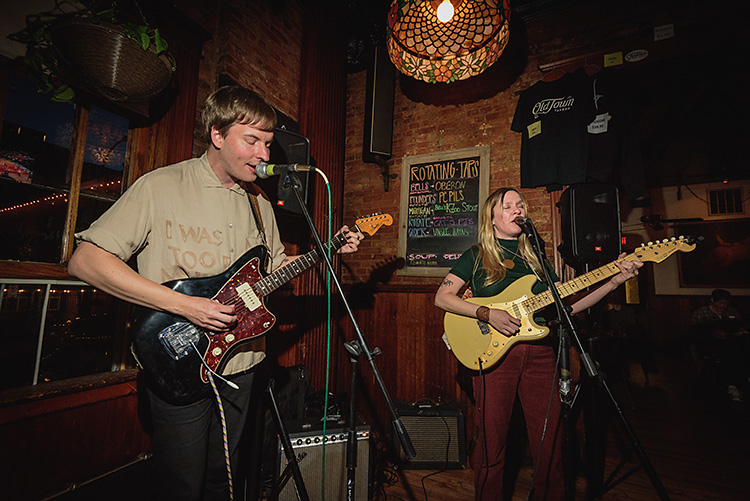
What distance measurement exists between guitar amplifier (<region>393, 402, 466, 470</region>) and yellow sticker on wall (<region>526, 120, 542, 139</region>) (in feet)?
8.54

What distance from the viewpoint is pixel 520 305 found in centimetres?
216

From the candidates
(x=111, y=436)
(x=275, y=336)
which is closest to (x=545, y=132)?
(x=275, y=336)

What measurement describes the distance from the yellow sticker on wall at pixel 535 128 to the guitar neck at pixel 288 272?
7.32ft

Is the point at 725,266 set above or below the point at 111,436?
above

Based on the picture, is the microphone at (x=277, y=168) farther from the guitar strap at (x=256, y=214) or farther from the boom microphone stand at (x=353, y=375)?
the guitar strap at (x=256, y=214)

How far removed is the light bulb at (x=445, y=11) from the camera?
2442 mm

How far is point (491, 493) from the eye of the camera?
1.90 m

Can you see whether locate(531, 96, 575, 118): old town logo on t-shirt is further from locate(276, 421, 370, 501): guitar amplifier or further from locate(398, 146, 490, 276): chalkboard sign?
locate(276, 421, 370, 501): guitar amplifier

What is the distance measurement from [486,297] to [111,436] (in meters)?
2.48

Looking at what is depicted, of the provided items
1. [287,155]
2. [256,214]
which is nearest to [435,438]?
[256,214]

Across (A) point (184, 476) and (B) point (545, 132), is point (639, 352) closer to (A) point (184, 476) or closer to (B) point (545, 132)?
(B) point (545, 132)

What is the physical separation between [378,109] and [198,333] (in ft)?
9.93

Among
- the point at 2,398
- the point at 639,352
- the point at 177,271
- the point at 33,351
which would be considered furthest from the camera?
the point at 639,352

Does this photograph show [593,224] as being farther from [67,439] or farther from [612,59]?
[67,439]
